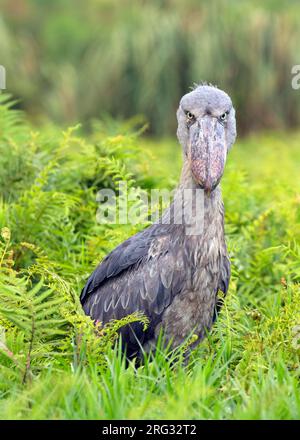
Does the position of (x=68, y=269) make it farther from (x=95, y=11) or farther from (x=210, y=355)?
(x=95, y=11)

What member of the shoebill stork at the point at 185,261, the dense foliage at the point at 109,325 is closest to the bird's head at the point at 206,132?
the shoebill stork at the point at 185,261

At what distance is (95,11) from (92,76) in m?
3.85

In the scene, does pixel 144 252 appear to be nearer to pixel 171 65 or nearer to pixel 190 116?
pixel 190 116

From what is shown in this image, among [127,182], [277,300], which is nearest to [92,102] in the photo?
[127,182]

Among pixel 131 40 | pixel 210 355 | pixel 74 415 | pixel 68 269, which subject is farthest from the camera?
pixel 131 40

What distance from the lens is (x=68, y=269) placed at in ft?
19.4

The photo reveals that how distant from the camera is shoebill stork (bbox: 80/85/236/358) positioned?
4969 millimetres

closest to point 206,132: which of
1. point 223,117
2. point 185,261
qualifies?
point 223,117

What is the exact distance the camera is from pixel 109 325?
5.01 meters

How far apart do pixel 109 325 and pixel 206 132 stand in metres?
1.26

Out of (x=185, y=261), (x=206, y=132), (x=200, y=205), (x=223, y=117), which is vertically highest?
(x=223, y=117)

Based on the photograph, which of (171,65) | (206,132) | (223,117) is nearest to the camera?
(206,132)

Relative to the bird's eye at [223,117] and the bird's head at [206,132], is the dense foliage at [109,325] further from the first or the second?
the bird's eye at [223,117]

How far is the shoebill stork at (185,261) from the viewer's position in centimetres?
497
